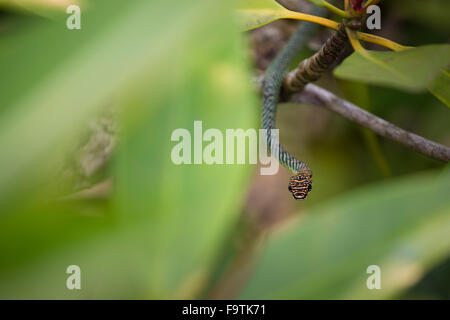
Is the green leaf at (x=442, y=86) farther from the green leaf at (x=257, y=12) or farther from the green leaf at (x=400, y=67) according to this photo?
the green leaf at (x=257, y=12)

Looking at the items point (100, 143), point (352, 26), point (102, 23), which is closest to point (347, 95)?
point (352, 26)

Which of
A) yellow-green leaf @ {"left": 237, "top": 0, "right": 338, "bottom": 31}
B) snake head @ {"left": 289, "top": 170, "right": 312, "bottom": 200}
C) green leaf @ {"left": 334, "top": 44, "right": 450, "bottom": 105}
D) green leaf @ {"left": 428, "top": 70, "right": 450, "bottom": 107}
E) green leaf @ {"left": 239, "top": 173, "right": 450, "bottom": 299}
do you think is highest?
yellow-green leaf @ {"left": 237, "top": 0, "right": 338, "bottom": 31}

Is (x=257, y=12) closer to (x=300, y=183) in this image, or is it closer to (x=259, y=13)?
(x=259, y=13)

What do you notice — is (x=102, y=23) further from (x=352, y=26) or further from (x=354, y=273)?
(x=352, y=26)

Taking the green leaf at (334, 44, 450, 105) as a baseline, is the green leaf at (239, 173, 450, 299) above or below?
below

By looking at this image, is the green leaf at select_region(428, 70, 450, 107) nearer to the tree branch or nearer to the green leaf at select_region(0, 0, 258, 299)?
the tree branch

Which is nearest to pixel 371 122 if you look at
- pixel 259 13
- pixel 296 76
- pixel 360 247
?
pixel 296 76

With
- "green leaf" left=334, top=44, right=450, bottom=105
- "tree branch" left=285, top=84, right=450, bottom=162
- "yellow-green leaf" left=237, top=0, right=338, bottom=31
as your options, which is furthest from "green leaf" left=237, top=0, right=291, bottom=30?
"tree branch" left=285, top=84, right=450, bottom=162
